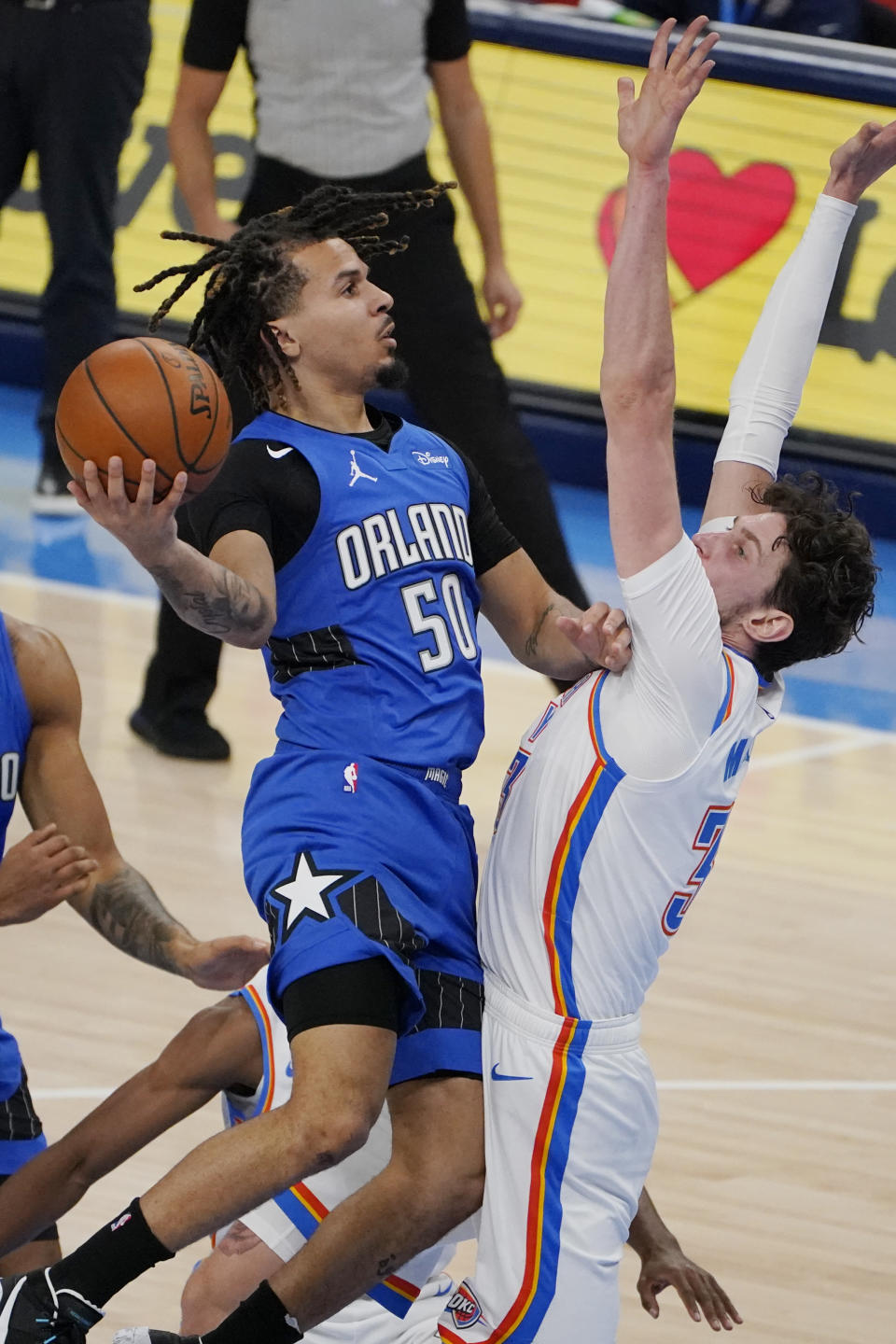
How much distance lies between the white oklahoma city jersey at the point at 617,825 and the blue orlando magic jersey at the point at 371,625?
0.73ft

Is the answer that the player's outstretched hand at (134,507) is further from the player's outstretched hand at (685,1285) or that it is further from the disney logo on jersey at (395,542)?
the player's outstretched hand at (685,1285)

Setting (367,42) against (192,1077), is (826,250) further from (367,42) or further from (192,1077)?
(367,42)

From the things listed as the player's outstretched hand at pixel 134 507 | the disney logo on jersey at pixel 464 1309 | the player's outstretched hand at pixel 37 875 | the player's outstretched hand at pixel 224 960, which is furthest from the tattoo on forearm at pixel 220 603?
the disney logo on jersey at pixel 464 1309

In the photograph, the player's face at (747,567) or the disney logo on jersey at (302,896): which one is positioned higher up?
the player's face at (747,567)

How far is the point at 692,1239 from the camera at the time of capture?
436 centimetres

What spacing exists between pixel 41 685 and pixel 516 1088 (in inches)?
42.9

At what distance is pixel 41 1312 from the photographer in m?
3.19

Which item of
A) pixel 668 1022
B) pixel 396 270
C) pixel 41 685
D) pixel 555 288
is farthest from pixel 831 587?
pixel 555 288

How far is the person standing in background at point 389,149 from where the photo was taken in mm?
6285

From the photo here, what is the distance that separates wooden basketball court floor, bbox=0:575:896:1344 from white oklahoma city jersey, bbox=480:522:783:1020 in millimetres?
974

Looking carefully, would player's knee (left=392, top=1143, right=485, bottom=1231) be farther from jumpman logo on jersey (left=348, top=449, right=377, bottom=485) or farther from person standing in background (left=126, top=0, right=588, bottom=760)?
person standing in background (left=126, top=0, right=588, bottom=760)

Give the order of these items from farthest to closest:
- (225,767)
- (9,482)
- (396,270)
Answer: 1. (9,482)
2. (225,767)
3. (396,270)

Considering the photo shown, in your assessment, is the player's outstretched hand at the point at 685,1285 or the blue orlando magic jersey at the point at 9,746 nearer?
the blue orlando magic jersey at the point at 9,746

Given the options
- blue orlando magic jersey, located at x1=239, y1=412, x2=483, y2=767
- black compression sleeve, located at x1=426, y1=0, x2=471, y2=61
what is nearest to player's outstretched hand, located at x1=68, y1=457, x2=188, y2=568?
blue orlando magic jersey, located at x1=239, y1=412, x2=483, y2=767
